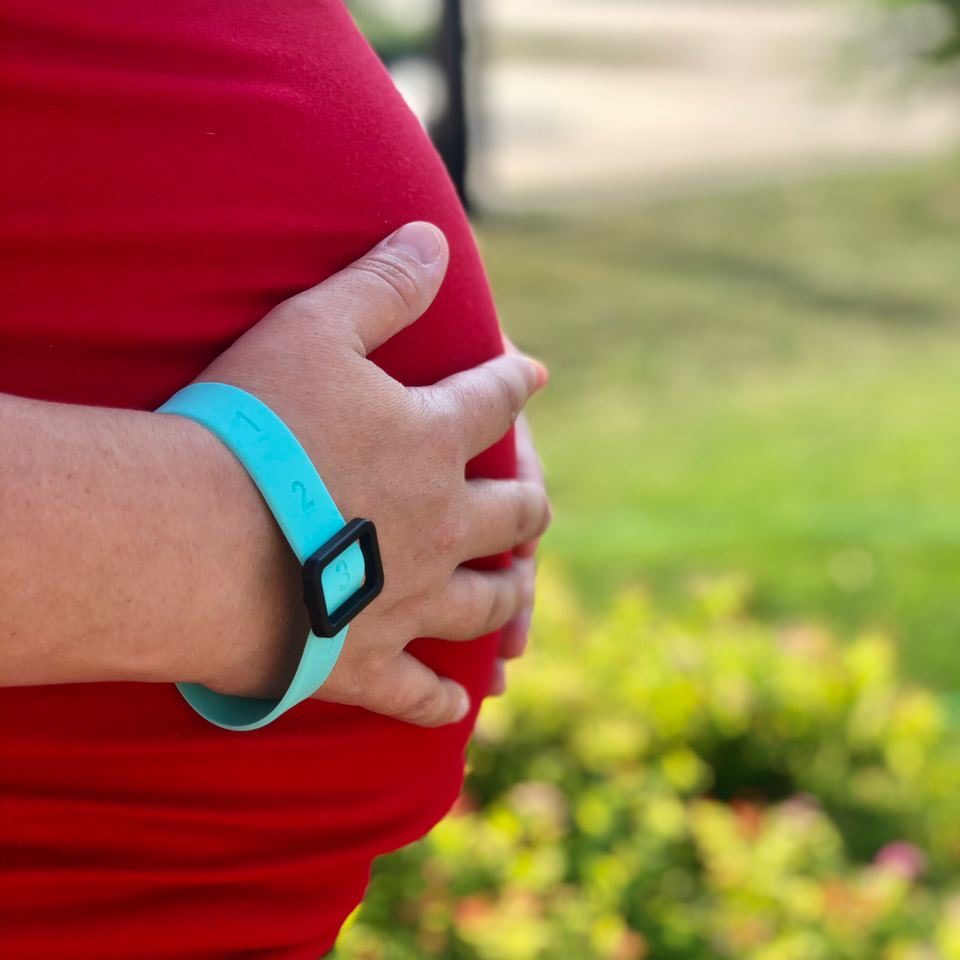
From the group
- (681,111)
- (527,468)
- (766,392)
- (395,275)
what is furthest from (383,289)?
(681,111)

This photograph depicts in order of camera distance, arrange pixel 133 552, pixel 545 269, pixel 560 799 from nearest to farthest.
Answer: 1. pixel 133 552
2. pixel 560 799
3. pixel 545 269

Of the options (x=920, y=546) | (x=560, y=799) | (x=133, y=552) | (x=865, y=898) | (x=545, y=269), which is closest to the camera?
(x=133, y=552)

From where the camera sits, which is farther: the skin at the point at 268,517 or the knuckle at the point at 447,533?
the knuckle at the point at 447,533

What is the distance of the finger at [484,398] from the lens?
1068 mm

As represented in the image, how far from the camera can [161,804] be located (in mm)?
961

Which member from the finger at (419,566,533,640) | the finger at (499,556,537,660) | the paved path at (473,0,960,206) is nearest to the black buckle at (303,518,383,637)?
the finger at (419,566,533,640)

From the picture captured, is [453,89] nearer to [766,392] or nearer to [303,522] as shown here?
[766,392]

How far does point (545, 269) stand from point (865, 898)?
6.10m

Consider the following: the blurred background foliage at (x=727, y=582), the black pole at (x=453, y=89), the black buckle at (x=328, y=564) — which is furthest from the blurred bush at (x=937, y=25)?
the black buckle at (x=328, y=564)

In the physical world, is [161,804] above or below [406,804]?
above

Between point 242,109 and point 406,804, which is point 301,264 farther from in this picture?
point 406,804

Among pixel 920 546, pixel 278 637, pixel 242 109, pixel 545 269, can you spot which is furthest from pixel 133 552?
pixel 545 269

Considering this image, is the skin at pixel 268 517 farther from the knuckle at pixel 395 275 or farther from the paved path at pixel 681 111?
the paved path at pixel 681 111

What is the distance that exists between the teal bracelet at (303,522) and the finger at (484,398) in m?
0.17
